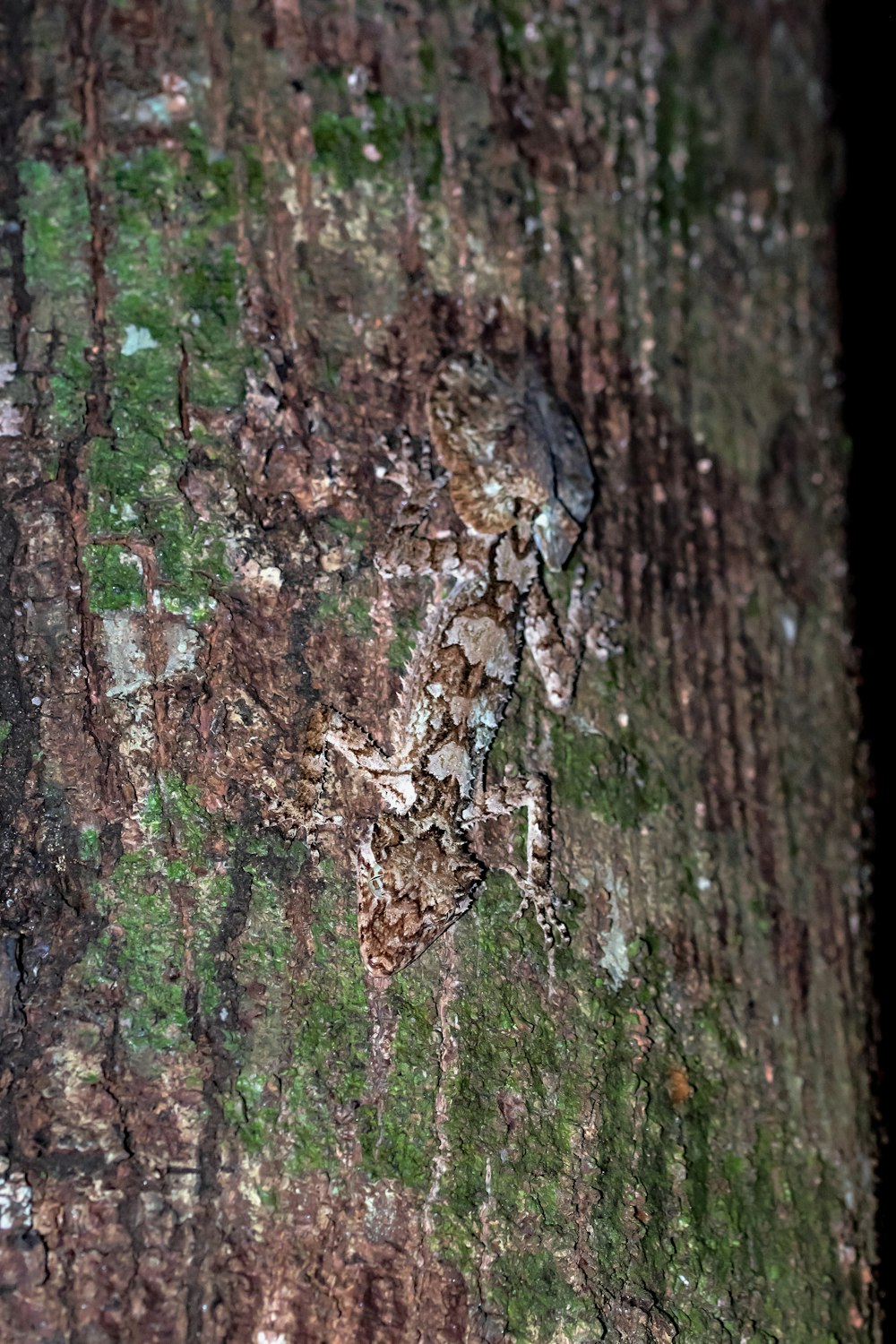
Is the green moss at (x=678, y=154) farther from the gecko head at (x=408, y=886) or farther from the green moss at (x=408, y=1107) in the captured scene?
the green moss at (x=408, y=1107)

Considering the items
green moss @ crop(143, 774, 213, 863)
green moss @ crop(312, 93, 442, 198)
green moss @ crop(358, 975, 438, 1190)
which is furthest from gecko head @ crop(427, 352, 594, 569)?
green moss @ crop(358, 975, 438, 1190)

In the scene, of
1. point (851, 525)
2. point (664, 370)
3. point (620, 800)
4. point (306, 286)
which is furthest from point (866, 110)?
point (620, 800)

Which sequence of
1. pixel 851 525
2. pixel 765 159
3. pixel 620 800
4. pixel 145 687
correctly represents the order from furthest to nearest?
1. pixel 620 800
2. pixel 145 687
3. pixel 851 525
4. pixel 765 159

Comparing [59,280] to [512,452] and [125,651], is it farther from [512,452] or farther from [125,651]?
[512,452]

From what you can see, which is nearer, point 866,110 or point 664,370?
point 866,110

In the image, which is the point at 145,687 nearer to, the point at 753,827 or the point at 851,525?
the point at 753,827

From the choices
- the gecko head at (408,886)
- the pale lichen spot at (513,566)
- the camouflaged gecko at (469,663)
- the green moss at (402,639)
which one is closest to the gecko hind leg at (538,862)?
the camouflaged gecko at (469,663)

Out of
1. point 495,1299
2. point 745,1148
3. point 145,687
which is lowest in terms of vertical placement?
point 495,1299

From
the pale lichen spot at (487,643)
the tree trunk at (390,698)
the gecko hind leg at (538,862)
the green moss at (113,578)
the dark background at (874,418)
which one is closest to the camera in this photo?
the dark background at (874,418)
